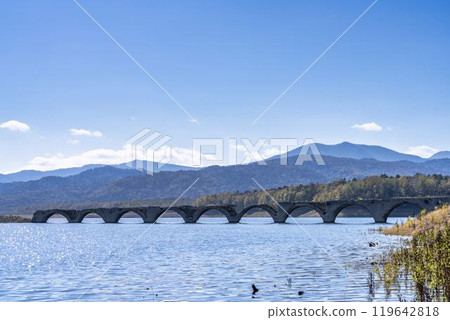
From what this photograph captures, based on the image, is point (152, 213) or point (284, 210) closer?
point (284, 210)

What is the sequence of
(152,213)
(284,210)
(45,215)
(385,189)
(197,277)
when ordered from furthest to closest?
(385,189) → (45,215) → (152,213) → (284,210) → (197,277)

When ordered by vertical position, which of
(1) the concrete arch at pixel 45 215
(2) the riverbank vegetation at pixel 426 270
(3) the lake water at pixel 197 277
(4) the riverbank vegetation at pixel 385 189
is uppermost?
(4) the riverbank vegetation at pixel 385 189

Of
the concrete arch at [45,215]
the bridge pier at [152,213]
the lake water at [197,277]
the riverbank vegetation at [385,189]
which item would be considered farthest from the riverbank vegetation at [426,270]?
the riverbank vegetation at [385,189]

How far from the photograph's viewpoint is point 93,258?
4391 centimetres

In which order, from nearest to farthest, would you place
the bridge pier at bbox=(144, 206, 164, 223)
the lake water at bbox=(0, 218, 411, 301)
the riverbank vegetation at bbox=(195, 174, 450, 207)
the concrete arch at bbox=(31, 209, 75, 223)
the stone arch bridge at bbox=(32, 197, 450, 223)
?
the lake water at bbox=(0, 218, 411, 301) → the stone arch bridge at bbox=(32, 197, 450, 223) → the bridge pier at bbox=(144, 206, 164, 223) → the concrete arch at bbox=(31, 209, 75, 223) → the riverbank vegetation at bbox=(195, 174, 450, 207)

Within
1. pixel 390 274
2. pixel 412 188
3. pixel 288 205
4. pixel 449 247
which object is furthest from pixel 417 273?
pixel 412 188

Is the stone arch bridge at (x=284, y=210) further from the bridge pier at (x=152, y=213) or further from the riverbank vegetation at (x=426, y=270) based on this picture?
the riverbank vegetation at (x=426, y=270)

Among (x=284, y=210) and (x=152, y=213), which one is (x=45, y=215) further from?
(x=284, y=210)

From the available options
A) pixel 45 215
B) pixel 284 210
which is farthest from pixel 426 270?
pixel 45 215

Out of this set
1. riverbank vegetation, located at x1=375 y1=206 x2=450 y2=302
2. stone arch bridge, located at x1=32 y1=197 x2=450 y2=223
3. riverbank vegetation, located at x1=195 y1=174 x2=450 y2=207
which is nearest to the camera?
riverbank vegetation, located at x1=375 y1=206 x2=450 y2=302

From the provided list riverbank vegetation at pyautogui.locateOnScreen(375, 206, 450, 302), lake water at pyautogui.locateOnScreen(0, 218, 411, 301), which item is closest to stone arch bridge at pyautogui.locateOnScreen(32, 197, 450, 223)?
lake water at pyautogui.locateOnScreen(0, 218, 411, 301)

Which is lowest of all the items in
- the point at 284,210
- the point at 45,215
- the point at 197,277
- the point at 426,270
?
the point at 197,277

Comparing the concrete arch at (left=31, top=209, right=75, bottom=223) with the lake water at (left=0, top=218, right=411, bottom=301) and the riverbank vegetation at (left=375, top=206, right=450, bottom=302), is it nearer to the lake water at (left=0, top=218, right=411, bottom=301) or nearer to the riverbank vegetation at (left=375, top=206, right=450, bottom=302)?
the lake water at (left=0, top=218, right=411, bottom=301)
